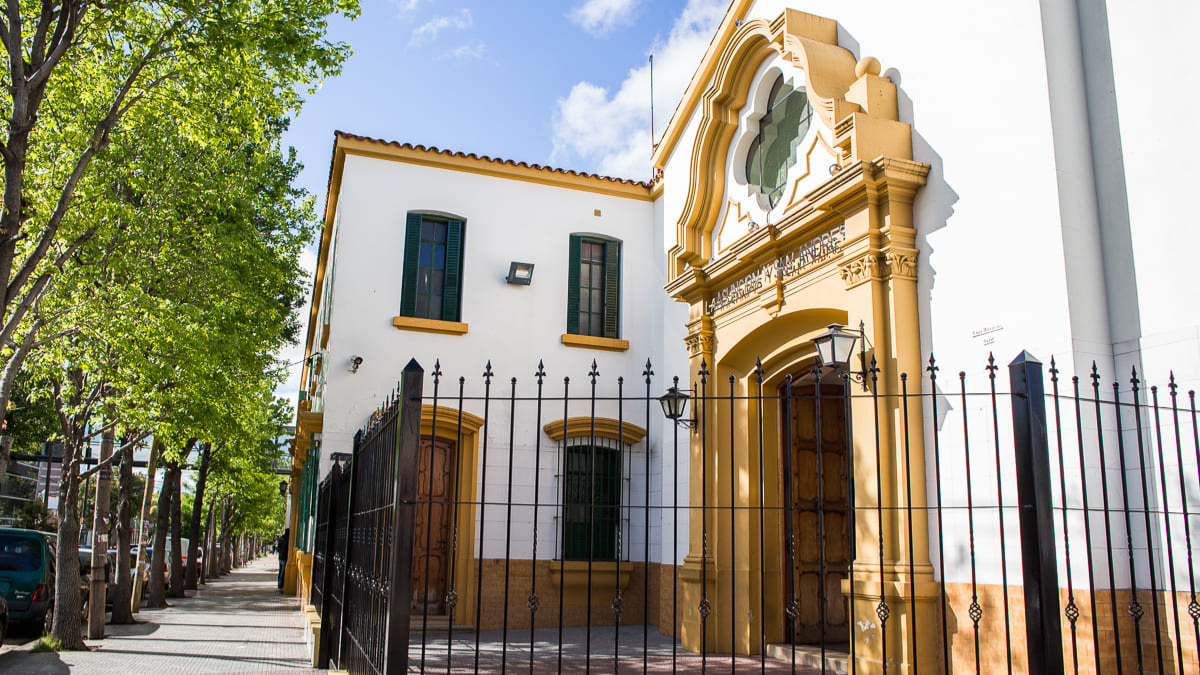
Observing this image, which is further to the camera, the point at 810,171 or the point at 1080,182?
the point at 810,171

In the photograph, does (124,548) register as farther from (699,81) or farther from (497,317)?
(699,81)

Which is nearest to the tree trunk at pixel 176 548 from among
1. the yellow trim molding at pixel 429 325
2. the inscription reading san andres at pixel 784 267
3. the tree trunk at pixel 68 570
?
the tree trunk at pixel 68 570

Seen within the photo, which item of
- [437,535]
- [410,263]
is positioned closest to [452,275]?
[410,263]

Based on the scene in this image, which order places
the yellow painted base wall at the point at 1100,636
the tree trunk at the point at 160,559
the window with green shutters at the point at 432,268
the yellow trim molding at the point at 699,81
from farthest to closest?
the tree trunk at the point at 160,559, the window with green shutters at the point at 432,268, the yellow trim molding at the point at 699,81, the yellow painted base wall at the point at 1100,636

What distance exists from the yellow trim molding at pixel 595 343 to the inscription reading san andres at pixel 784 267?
370cm

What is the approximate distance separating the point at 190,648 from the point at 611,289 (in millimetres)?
8109

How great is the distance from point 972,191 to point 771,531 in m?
4.36

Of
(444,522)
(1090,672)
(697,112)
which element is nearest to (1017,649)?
(1090,672)

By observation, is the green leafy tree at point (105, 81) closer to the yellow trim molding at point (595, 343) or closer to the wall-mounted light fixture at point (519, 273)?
the wall-mounted light fixture at point (519, 273)

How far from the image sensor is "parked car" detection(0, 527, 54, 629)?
506 inches

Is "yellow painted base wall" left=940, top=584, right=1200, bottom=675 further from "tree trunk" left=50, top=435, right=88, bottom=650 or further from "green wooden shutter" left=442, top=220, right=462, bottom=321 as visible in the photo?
"tree trunk" left=50, top=435, right=88, bottom=650

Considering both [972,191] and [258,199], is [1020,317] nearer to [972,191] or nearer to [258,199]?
[972,191]

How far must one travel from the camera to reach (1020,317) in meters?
6.47

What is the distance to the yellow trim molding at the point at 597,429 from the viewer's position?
525 inches
